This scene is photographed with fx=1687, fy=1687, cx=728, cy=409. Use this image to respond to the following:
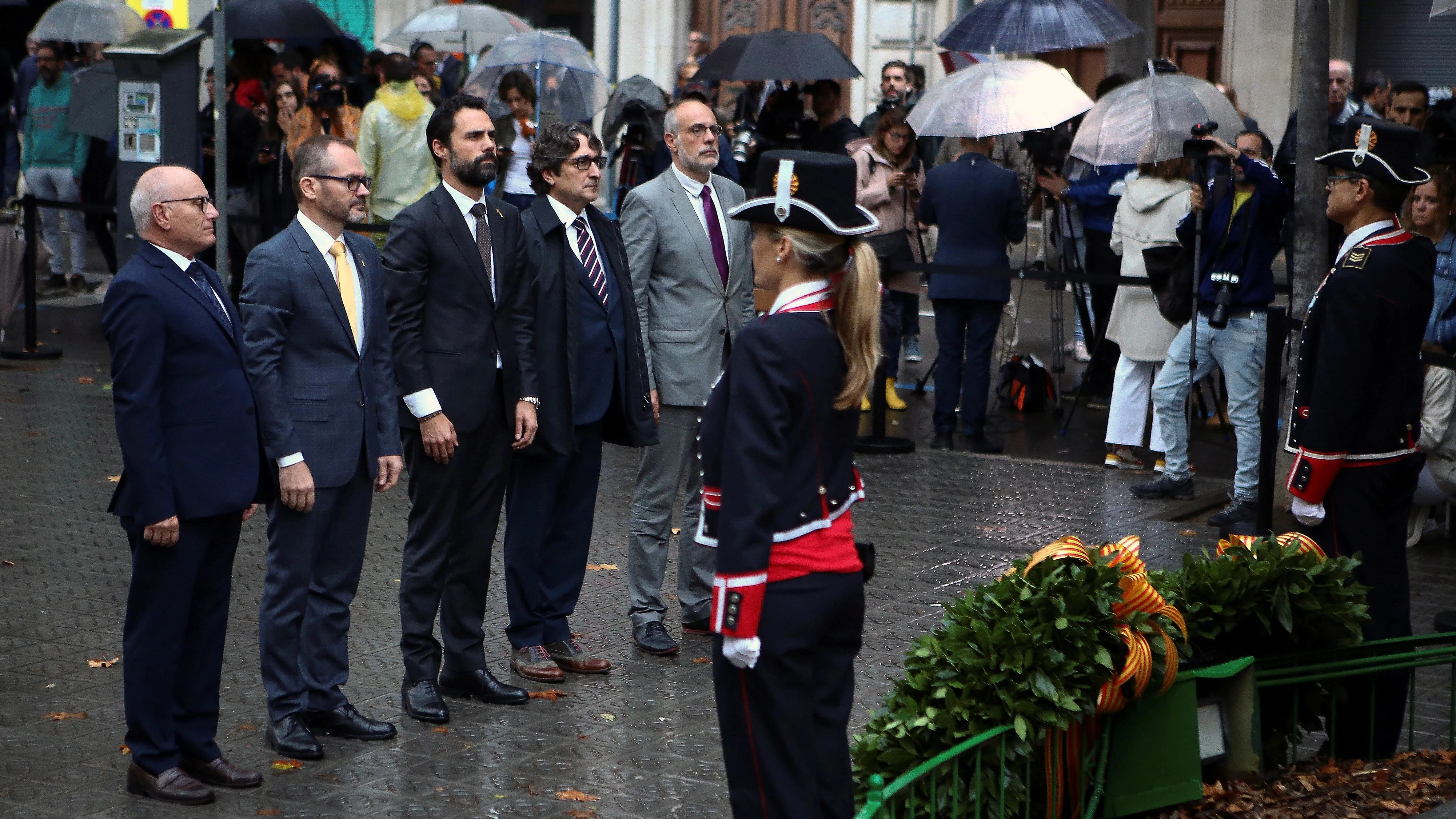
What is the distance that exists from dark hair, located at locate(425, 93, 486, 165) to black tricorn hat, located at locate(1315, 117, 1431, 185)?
298 cm

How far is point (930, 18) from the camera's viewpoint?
81.4 ft

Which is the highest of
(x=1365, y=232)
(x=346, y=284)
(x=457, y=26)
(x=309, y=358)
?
(x=457, y=26)

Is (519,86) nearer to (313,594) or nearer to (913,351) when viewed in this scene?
(913,351)

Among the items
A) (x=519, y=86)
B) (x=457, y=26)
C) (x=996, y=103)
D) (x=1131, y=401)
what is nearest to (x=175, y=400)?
(x=1131, y=401)

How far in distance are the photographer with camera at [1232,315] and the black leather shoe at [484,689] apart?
15.2 ft

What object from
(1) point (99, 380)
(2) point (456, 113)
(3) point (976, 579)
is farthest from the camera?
(1) point (99, 380)

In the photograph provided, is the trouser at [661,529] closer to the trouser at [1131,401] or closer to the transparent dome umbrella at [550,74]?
the trouser at [1131,401]

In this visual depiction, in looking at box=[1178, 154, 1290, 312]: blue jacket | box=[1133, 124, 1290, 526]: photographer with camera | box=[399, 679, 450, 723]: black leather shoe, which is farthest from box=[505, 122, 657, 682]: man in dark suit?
box=[1178, 154, 1290, 312]: blue jacket

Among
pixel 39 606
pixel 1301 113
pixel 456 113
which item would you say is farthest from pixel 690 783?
pixel 1301 113

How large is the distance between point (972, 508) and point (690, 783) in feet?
14.4

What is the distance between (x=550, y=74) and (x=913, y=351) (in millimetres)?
4106

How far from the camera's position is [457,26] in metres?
18.5

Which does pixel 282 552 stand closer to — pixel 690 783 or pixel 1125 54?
pixel 690 783

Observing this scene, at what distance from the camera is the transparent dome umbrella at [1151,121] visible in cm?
1055
